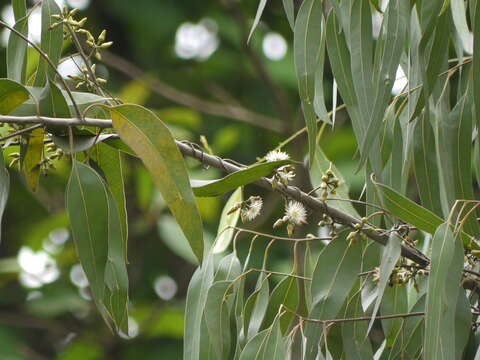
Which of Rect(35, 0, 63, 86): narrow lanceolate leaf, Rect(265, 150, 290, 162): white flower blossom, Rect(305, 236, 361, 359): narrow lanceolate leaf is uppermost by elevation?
Rect(35, 0, 63, 86): narrow lanceolate leaf

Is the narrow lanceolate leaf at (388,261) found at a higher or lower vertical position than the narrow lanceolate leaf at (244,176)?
lower

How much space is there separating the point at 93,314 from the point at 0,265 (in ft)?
1.85

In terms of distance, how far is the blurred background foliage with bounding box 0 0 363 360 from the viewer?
3166 mm

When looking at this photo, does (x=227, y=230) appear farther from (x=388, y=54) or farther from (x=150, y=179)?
(x=150, y=179)

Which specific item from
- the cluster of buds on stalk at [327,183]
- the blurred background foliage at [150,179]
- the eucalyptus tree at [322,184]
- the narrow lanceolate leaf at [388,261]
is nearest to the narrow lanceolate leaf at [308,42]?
the eucalyptus tree at [322,184]

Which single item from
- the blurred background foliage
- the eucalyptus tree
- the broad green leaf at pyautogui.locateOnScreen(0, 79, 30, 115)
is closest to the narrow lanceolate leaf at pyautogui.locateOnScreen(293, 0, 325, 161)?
the eucalyptus tree

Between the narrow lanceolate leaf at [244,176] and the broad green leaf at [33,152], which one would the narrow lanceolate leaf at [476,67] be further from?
the broad green leaf at [33,152]

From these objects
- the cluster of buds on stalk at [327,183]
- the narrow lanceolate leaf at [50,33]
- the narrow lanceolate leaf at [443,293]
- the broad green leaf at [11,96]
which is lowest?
the narrow lanceolate leaf at [443,293]

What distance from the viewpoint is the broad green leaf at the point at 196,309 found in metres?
1.07

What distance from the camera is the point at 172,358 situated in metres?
3.31

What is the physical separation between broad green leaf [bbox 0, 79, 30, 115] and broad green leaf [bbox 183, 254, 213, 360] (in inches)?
11.7

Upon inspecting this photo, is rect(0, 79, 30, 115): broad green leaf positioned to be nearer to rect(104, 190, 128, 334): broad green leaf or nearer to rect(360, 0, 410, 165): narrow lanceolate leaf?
rect(104, 190, 128, 334): broad green leaf

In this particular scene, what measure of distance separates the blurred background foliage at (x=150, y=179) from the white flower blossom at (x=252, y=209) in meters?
1.79

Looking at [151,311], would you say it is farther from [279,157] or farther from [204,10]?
[279,157]
